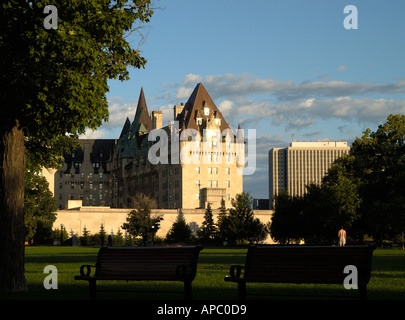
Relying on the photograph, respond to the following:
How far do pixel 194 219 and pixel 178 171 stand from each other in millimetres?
19577

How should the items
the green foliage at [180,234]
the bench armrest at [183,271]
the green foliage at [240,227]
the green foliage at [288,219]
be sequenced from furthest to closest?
the green foliage at [180,234] → the green foliage at [240,227] → the green foliage at [288,219] → the bench armrest at [183,271]

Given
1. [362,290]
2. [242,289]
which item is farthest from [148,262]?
[362,290]

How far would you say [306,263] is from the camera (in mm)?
14906

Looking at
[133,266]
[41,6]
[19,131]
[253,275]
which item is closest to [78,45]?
[41,6]

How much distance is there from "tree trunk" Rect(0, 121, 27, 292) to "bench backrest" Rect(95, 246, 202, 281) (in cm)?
331

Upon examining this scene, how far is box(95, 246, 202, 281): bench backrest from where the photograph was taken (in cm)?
1540

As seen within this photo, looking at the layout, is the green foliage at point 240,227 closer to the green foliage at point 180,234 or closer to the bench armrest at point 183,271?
the green foliage at point 180,234

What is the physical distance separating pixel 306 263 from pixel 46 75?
7.68 m

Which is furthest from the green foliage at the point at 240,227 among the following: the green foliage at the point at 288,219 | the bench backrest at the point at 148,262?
the bench backrest at the point at 148,262

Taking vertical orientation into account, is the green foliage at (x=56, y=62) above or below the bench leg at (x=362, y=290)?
above

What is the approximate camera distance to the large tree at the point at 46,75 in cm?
1722

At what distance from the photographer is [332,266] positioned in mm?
14688

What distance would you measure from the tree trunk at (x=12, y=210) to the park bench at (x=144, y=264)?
10.5 ft

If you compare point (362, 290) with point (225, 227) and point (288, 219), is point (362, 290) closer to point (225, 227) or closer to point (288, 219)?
point (288, 219)
